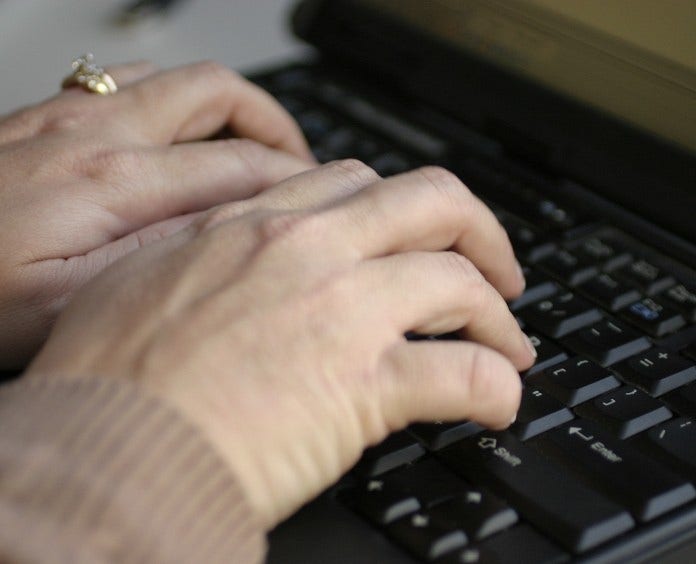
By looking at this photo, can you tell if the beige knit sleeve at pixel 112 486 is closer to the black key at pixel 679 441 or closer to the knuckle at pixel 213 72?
the black key at pixel 679 441

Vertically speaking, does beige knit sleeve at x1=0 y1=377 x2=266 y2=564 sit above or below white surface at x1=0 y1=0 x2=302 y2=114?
above

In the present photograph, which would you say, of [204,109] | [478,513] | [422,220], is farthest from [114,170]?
[478,513]

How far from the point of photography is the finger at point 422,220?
0.52 m

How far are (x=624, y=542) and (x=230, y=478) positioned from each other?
177mm

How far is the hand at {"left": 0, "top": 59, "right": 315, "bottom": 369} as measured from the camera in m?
0.60

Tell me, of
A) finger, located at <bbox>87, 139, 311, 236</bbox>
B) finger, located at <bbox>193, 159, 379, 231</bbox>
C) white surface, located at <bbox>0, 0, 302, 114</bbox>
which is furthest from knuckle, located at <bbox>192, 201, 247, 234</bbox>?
white surface, located at <bbox>0, 0, 302, 114</bbox>

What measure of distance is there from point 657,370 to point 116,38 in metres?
0.82

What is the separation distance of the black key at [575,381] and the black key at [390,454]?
0.27ft

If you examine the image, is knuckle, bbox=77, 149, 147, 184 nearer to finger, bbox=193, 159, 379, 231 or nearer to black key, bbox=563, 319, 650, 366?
finger, bbox=193, 159, 379, 231

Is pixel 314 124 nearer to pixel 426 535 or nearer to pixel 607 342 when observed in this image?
pixel 607 342

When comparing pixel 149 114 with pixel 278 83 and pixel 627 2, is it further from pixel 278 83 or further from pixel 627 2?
pixel 627 2

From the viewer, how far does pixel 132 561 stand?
1.28ft

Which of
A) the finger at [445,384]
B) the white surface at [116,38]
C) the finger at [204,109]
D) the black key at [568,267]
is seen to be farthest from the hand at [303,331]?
the white surface at [116,38]

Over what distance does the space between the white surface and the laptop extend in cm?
21
